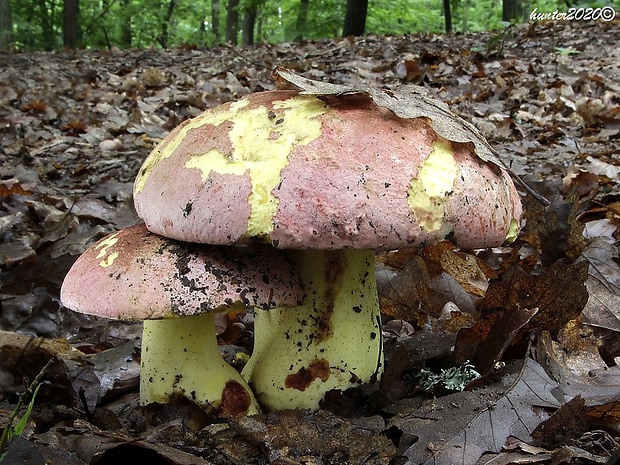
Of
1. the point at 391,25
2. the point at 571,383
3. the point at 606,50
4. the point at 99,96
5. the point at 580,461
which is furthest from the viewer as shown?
the point at 391,25

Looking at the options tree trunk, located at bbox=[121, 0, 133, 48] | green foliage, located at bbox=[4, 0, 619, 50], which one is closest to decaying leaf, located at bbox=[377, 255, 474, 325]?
green foliage, located at bbox=[4, 0, 619, 50]

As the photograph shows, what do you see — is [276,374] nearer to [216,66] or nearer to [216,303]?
[216,303]

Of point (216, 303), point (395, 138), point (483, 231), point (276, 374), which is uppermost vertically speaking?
point (395, 138)

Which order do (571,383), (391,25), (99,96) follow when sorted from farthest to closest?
(391,25) < (99,96) < (571,383)

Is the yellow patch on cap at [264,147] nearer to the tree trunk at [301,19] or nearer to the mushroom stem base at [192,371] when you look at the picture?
the mushroom stem base at [192,371]

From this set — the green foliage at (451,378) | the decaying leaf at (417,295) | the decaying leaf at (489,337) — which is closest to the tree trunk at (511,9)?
the decaying leaf at (417,295)

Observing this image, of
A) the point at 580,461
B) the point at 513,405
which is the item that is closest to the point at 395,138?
the point at 513,405

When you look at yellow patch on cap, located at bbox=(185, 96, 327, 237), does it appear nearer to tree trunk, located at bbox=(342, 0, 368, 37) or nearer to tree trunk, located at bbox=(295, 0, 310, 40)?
tree trunk, located at bbox=(342, 0, 368, 37)
